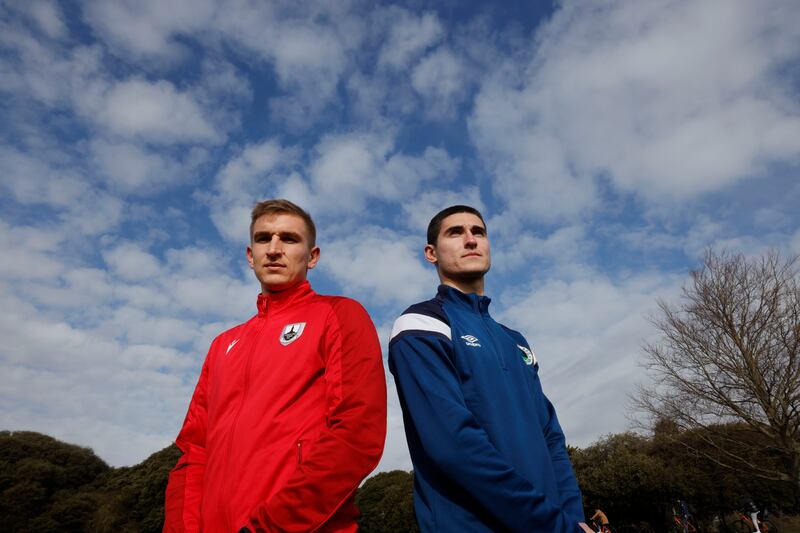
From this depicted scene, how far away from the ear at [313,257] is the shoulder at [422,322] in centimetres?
82

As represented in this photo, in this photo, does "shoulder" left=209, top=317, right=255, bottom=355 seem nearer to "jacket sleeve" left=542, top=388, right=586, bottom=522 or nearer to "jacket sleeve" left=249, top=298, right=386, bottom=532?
"jacket sleeve" left=249, top=298, right=386, bottom=532

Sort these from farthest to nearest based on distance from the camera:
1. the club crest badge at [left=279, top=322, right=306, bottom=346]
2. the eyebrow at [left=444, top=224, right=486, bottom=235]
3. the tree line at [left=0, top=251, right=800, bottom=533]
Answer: the tree line at [left=0, top=251, right=800, bottom=533] < the eyebrow at [left=444, top=224, right=486, bottom=235] < the club crest badge at [left=279, top=322, right=306, bottom=346]

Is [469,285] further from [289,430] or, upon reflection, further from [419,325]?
→ [289,430]

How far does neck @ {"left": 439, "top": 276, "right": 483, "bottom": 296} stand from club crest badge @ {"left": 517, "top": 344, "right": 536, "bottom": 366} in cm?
46

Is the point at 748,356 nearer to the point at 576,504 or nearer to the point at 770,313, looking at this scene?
the point at 770,313

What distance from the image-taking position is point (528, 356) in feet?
11.2

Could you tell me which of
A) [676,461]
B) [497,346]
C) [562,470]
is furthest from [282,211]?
[676,461]

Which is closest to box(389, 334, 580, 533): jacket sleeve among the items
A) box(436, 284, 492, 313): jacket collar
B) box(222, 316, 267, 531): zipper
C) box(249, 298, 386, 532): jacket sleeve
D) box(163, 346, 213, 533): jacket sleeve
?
box(249, 298, 386, 532): jacket sleeve

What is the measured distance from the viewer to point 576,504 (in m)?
2.81

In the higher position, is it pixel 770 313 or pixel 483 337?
pixel 770 313

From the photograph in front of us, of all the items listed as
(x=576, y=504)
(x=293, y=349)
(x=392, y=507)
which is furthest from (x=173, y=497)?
(x=392, y=507)

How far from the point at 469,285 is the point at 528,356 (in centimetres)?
64

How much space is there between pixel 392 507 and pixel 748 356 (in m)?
25.8

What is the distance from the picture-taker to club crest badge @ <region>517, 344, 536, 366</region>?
3376 mm
